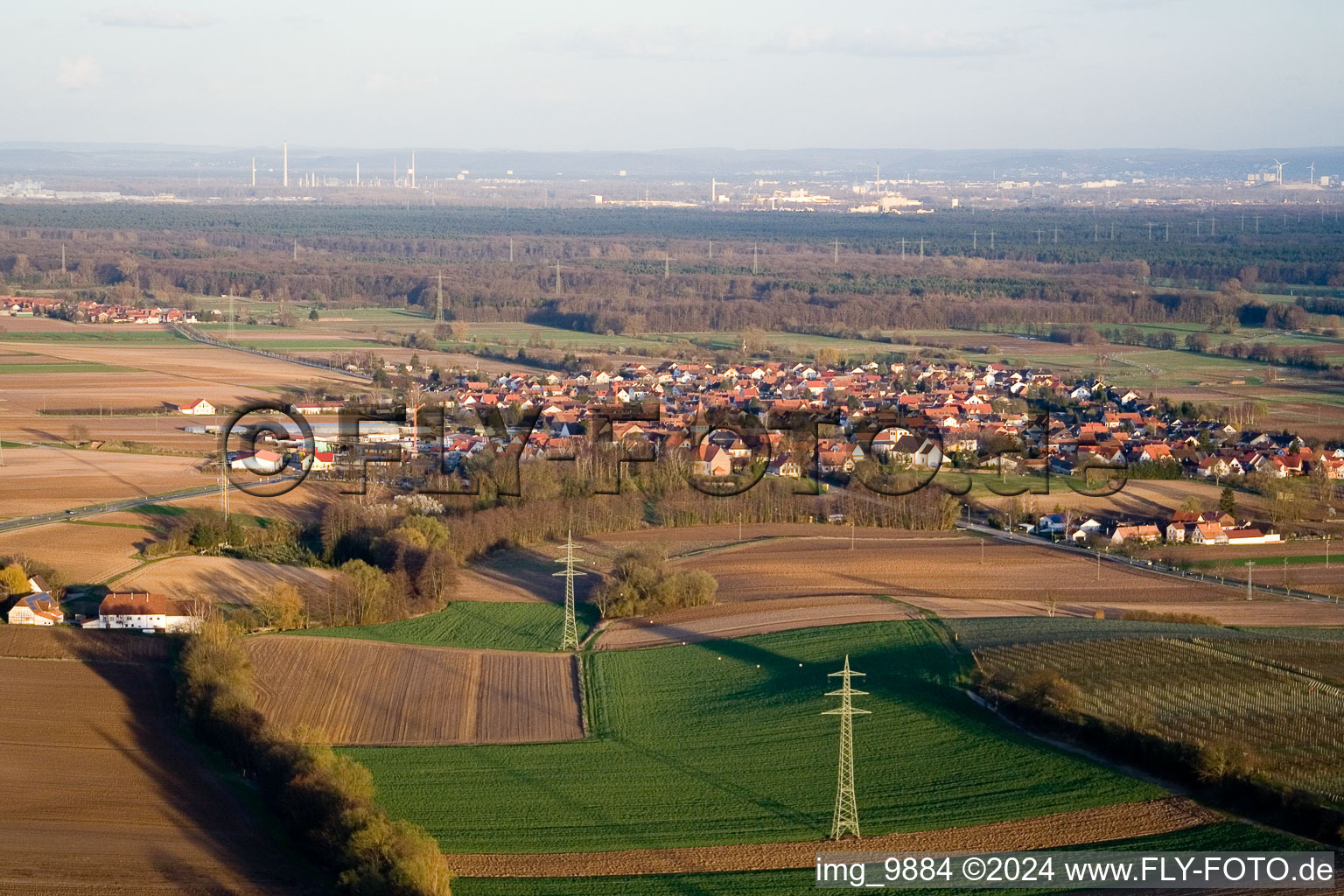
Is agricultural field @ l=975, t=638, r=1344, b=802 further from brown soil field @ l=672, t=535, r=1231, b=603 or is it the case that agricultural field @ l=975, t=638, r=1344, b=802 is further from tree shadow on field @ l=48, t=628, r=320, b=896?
tree shadow on field @ l=48, t=628, r=320, b=896

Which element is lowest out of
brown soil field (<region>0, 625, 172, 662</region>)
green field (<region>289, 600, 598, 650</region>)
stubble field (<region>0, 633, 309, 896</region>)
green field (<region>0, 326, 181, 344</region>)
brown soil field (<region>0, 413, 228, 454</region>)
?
green field (<region>289, 600, 598, 650</region>)

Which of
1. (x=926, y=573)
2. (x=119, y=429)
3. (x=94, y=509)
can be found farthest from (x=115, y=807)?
(x=119, y=429)

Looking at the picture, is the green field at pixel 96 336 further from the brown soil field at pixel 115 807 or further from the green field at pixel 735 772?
the green field at pixel 735 772

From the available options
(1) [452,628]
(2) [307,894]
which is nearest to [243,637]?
(1) [452,628]

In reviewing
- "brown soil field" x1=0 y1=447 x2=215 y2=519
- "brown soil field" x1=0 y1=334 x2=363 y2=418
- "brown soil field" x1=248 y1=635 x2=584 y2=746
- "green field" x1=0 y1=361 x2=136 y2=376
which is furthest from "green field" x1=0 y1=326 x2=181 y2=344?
"brown soil field" x1=248 y1=635 x2=584 y2=746

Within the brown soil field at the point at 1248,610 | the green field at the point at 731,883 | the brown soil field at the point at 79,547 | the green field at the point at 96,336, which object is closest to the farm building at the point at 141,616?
the brown soil field at the point at 79,547
